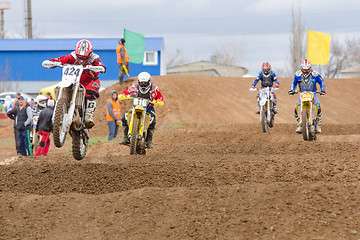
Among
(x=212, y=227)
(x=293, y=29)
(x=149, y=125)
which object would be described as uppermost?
(x=293, y=29)

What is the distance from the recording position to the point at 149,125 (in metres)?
13.2

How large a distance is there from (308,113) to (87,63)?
6982 mm

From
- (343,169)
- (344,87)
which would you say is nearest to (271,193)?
(343,169)

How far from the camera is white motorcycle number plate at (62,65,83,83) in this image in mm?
10503

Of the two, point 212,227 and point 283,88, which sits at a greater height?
point 283,88

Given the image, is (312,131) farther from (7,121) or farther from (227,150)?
(7,121)

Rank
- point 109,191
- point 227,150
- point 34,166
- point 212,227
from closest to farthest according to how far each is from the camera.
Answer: point 212,227 → point 109,191 → point 34,166 → point 227,150

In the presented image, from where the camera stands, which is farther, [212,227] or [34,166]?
[34,166]

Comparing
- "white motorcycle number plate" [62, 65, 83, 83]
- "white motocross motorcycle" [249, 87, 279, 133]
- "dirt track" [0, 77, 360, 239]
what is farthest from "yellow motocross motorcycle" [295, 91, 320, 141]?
"white motorcycle number plate" [62, 65, 83, 83]

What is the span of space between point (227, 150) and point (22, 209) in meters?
7.97

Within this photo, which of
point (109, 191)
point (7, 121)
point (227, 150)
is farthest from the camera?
point (7, 121)

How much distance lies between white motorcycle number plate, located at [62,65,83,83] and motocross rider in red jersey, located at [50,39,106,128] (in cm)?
38

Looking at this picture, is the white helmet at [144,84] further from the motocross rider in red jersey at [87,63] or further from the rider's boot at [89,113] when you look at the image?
the rider's boot at [89,113]

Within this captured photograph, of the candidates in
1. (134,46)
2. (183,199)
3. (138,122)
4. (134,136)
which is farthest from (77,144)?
(134,46)
